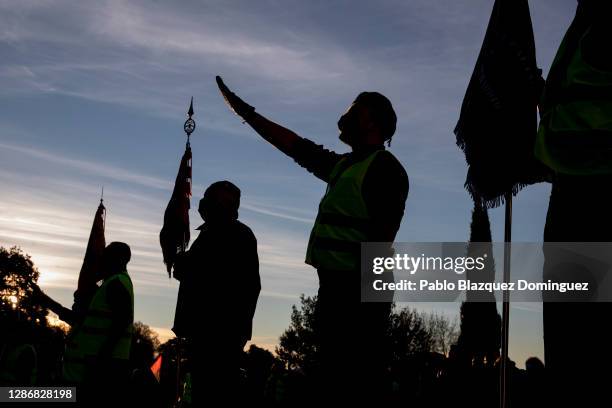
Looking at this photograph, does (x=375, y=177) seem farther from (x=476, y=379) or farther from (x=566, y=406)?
(x=476, y=379)

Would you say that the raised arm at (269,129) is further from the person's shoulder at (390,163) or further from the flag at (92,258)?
the flag at (92,258)

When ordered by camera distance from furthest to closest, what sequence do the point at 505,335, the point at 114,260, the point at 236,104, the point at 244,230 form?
1. the point at 114,260
2. the point at 505,335
3. the point at 244,230
4. the point at 236,104

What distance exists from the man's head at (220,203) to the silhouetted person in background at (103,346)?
4.56 ft

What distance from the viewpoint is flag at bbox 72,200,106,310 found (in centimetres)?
903

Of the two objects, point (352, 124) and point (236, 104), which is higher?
point (236, 104)

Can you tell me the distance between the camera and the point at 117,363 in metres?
6.28

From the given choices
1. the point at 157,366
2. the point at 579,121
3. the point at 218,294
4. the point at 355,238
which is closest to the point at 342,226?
the point at 355,238

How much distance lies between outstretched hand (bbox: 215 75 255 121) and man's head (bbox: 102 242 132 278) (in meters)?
2.26

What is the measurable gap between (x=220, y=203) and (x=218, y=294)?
0.70 m

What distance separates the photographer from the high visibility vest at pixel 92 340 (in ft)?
20.5

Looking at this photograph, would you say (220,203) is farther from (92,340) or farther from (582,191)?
(582,191)

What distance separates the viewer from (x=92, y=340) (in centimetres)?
627

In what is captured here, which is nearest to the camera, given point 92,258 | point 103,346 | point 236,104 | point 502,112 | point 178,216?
point 236,104

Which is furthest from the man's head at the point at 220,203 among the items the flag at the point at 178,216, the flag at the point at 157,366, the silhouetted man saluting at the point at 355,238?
the flag at the point at 157,366
